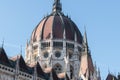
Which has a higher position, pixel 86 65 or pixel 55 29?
pixel 55 29

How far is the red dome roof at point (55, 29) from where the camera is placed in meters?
80.9

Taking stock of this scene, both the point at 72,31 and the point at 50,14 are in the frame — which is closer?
the point at 72,31

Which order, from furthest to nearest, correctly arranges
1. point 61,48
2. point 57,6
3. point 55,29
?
point 57,6
point 55,29
point 61,48

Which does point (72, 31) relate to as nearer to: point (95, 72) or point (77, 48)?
point (77, 48)

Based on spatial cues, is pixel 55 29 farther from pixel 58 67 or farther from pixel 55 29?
pixel 58 67

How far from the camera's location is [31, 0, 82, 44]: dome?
266ft

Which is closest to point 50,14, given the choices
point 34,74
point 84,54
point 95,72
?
point 84,54

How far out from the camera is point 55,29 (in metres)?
81.8

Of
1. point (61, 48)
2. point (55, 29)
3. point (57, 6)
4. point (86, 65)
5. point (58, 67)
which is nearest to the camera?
point (86, 65)

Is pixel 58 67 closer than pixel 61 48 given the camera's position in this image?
Yes

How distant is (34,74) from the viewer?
49.0 metres

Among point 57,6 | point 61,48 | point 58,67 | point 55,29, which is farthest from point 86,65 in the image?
point 57,6

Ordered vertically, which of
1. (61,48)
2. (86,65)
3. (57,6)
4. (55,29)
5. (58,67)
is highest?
(57,6)

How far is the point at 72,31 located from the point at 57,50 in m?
6.73
